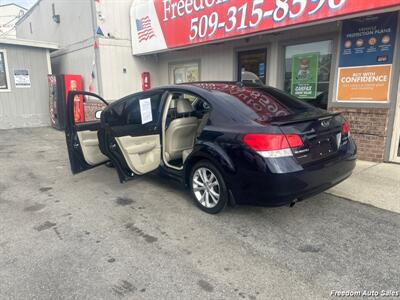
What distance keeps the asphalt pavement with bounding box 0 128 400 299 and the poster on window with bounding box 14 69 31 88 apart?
26.5 ft

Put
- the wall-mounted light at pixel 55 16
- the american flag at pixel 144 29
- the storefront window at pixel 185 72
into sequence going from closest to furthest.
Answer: the american flag at pixel 144 29
the storefront window at pixel 185 72
the wall-mounted light at pixel 55 16

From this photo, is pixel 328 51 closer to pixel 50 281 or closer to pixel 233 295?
pixel 233 295

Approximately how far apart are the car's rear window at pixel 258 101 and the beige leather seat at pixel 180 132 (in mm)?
489

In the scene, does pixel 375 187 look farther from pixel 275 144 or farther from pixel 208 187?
pixel 208 187

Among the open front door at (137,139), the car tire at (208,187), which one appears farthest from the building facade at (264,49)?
the car tire at (208,187)

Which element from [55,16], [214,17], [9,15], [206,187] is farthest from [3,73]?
[9,15]

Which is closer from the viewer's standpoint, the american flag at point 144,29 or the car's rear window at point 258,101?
the car's rear window at point 258,101

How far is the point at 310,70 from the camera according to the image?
21.2ft

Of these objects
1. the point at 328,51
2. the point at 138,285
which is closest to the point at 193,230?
the point at 138,285

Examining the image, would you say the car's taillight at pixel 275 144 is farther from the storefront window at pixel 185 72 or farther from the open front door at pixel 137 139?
the storefront window at pixel 185 72

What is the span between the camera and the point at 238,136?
9.98 feet

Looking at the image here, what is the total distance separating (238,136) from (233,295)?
1471 mm

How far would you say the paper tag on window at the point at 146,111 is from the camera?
410 cm

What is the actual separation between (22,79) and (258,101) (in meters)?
10.5
